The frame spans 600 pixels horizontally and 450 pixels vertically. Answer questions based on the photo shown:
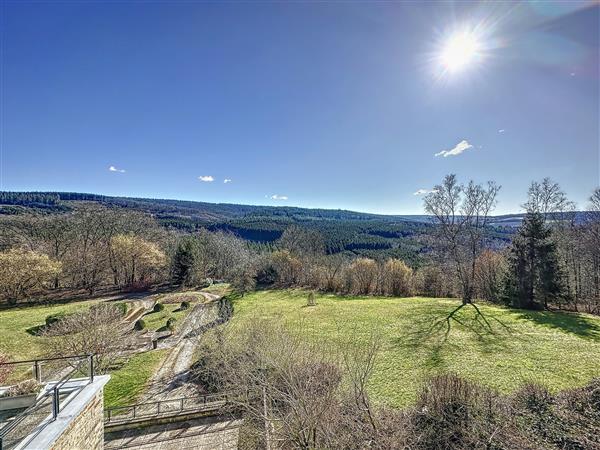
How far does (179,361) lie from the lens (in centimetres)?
1992

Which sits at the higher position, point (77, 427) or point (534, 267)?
point (534, 267)

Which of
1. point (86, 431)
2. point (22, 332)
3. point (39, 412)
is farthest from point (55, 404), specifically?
point (22, 332)

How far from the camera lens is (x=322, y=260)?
45.7 meters

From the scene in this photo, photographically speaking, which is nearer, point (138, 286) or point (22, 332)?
point (22, 332)

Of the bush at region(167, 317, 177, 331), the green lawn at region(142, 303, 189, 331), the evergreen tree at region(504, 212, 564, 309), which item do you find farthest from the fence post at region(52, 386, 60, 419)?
the evergreen tree at region(504, 212, 564, 309)

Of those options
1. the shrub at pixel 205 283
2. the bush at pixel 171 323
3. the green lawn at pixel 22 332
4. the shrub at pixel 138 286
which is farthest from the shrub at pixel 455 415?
the shrub at pixel 138 286

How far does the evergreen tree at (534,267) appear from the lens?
2411 cm

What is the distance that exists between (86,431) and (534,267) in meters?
30.3

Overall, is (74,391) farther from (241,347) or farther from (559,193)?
(559,193)

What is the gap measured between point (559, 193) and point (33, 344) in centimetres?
4534

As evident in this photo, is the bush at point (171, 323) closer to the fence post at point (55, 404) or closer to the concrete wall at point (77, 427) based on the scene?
the concrete wall at point (77, 427)

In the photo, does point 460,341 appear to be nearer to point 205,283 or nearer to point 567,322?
point 567,322

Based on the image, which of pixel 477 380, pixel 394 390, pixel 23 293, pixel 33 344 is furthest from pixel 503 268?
pixel 23 293

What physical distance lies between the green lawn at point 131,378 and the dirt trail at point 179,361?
1.64 feet
